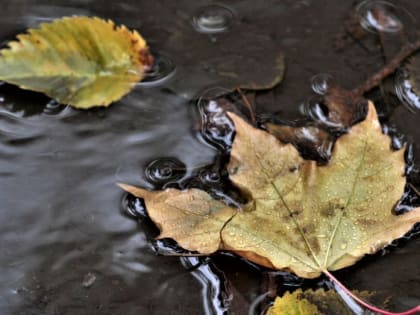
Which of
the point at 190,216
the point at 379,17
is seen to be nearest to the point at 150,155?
the point at 190,216

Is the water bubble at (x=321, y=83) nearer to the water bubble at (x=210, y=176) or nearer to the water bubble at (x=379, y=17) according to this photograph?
the water bubble at (x=379, y=17)

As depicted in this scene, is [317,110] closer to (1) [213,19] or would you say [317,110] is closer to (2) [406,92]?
(2) [406,92]

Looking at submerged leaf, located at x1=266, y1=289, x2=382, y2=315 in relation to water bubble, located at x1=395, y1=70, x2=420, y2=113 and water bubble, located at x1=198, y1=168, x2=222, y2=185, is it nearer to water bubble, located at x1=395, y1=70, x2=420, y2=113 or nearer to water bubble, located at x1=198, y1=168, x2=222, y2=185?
water bubble, located at x1=198, y1=168, x2=222, y2=185

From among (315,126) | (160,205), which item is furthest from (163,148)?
(315,126)

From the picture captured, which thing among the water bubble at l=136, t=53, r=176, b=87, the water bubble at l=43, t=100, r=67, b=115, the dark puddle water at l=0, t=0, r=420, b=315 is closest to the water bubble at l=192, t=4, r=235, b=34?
the dark puddle water at l=0, t=0, r=420, b=315

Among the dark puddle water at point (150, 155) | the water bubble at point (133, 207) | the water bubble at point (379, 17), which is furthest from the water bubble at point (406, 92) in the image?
the water bubble at point (133, 207)
